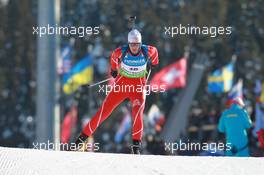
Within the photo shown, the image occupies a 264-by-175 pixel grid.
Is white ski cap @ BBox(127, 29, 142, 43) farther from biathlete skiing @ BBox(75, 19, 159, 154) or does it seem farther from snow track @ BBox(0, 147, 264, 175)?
snow track @ BBox(0, 147, 264, 175)

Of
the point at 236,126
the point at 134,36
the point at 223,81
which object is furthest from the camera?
the point at 223,81

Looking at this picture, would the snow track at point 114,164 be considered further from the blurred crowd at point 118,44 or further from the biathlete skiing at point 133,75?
the blurred crowd at point 118,44

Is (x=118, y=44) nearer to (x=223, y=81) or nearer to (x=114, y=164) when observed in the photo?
(x=223, y=81)

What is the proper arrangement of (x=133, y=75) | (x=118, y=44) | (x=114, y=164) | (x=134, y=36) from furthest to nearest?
(x=118, y=44) < (x=133, y=75) < (x=134, y=36) < (x=114, y=164)

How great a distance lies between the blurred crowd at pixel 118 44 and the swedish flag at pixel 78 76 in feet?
1.00

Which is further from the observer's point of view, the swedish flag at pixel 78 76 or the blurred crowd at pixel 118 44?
the blurred crowd at pixel 118 44

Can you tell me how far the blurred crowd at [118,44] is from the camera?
53.6 ft

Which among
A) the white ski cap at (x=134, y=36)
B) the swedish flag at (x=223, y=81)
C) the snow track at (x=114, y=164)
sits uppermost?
the white ski cap at (x=134, y=36)

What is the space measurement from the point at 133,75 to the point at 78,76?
775cm

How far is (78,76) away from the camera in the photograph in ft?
48.8

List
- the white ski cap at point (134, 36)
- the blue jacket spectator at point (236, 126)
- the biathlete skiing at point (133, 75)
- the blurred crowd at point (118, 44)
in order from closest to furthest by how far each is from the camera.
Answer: the white ski cap at point (134, 36)
the biathlete skiing at point (133, 75)
the blue jacket spectator at point (236, 126)
the blurred crowd at point (118, 44)

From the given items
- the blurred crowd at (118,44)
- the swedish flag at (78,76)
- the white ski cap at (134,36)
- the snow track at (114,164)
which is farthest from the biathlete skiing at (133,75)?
the swedish flag at (78,76)

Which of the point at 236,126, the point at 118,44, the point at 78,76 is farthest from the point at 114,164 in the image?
the point at 118,44

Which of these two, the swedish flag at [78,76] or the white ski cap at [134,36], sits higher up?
the white ski cap at [134,36]
